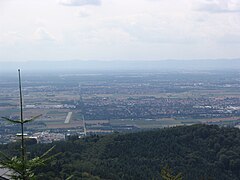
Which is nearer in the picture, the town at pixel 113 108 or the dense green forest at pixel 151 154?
the dense green forest at pixel 151 154

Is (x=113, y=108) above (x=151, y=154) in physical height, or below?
below

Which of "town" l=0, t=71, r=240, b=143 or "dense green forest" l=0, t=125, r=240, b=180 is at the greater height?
"dense green forest" l=0, t=125, r=240, b=180

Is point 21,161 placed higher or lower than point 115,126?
higher

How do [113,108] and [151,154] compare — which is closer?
[151,154]

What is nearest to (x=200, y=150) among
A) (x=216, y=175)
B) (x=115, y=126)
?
(x=216, y=175)

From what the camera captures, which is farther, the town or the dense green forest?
the town

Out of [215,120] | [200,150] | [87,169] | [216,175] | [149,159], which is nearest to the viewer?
[87,169]

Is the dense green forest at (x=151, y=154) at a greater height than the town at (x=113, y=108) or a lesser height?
greater

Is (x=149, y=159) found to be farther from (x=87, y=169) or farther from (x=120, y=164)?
(x=87, y=169)
